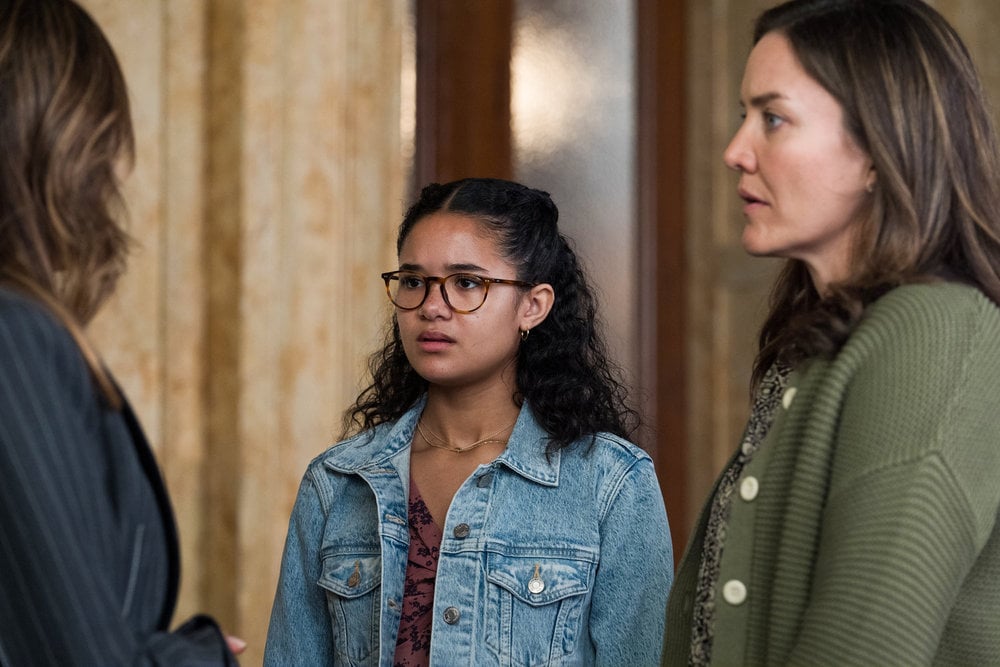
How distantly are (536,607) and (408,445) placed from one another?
408 millimetres

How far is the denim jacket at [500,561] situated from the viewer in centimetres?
211

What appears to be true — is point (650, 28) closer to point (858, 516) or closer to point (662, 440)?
point (662, 440)

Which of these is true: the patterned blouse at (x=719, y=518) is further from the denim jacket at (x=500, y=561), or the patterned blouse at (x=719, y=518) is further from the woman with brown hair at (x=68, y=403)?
the woman with brown hair at (x=68, y=403)

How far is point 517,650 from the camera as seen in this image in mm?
2105

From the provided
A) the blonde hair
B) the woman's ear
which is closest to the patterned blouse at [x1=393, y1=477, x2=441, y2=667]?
the woman's ear

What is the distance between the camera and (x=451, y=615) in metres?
2.09

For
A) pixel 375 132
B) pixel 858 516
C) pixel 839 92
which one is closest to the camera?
pixel 858 516

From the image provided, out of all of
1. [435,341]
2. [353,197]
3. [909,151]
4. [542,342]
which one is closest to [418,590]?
[435,341]

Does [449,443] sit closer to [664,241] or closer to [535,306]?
[535,306]

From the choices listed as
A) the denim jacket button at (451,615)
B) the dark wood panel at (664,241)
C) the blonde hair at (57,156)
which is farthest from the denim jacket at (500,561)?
the dark wood panel at (664,241)

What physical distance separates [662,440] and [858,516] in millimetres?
2740

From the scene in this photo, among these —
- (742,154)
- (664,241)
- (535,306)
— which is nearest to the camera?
(742,154)

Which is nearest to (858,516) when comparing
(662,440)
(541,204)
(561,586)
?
(561,586)

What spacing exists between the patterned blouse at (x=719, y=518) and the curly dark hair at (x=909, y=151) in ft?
0.28
